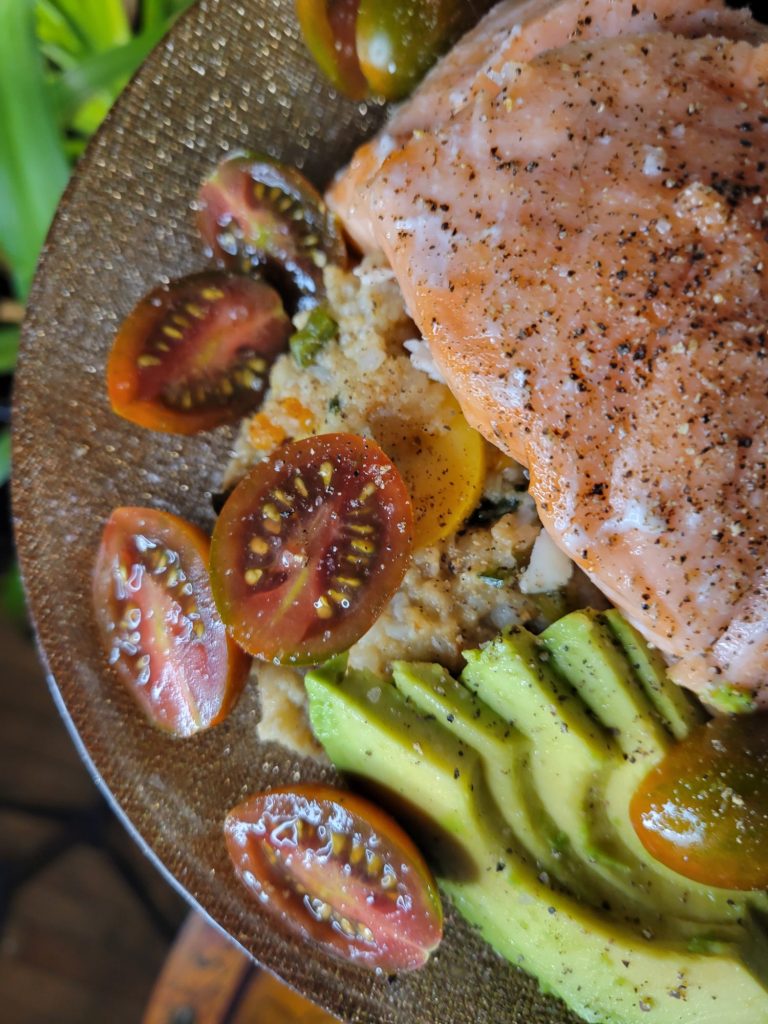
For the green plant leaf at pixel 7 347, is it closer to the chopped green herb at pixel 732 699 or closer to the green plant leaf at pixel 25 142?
the green plant leaf at pixel 25 142

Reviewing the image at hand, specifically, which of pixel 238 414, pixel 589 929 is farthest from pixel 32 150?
pixel 589 929

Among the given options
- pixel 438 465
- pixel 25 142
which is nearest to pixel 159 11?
pixel 25 142

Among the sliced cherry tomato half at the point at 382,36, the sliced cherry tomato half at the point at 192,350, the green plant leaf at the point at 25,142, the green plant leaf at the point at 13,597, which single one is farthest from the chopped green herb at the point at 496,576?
the green plant leaf at the point at 13,597

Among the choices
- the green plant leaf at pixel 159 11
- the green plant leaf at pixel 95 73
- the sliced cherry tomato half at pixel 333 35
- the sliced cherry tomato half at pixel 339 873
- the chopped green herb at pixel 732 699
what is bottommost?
the sliced cherry tomato half at pixel 339 873

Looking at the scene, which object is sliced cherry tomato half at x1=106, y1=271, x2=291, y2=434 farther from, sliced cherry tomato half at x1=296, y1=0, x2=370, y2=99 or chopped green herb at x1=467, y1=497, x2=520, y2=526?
chopped green herb at x1=467, y1=497, x2=520, y2=526

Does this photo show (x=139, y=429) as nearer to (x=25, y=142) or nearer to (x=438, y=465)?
(x=438, y=465)

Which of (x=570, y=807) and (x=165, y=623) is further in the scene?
(x=165, y=623)
